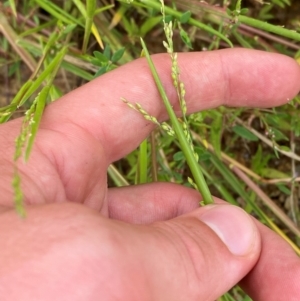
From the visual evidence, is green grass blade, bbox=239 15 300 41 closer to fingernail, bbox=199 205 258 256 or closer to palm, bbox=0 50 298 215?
palm, bbox=0 50 298 215

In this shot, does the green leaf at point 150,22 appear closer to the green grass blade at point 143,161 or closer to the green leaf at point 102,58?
the green leaf at point 102,58

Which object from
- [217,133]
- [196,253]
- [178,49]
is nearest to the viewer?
[196,253]

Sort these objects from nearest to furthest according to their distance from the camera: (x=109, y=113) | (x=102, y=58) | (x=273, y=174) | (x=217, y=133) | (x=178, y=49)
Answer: (x=109, y=113), (x=102, y=58), (x=217, y=133), (x=273, y=174), (x=178, y=49)

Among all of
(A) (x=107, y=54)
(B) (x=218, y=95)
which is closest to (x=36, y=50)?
(A) (x=107, y=54)

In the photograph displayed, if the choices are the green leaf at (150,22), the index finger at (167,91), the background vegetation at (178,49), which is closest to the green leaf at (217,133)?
the background vegetation at (178,49)

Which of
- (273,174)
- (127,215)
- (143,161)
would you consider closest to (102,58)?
(143,161)

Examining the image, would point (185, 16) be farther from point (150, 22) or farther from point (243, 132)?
point (243, 132)
